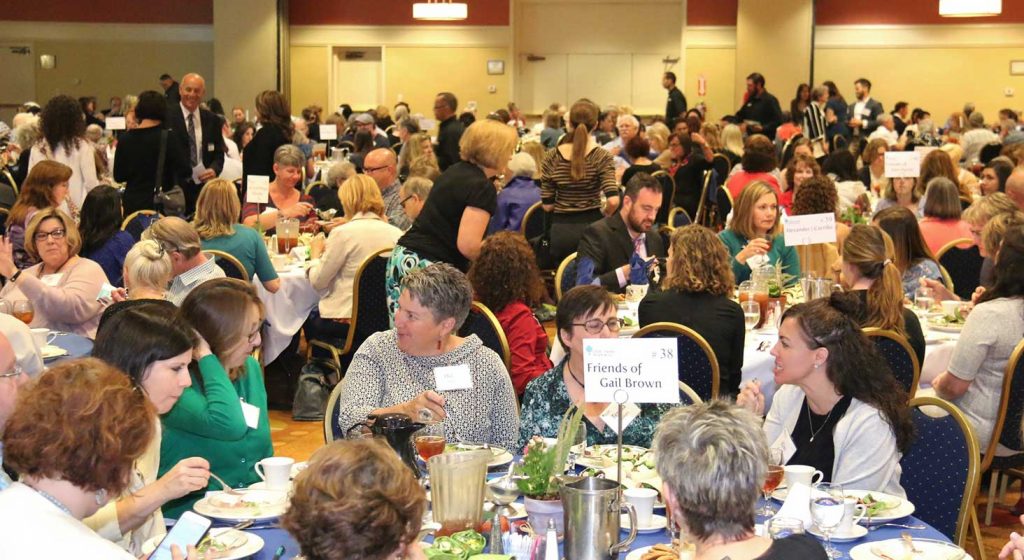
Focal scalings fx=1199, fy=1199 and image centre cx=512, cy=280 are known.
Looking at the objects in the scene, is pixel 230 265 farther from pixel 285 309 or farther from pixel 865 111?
pixel 865 111

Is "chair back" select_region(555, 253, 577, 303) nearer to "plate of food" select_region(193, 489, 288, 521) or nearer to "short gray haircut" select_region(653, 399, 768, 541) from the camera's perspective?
"plate of food" select_region(193, 489, 288, 521)

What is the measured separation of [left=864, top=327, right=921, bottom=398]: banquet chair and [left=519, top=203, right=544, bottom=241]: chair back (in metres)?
4.18

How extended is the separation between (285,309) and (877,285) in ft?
11.0

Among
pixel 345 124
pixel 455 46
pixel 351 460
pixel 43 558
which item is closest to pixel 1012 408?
pixel 351 460

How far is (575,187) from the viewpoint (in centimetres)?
762

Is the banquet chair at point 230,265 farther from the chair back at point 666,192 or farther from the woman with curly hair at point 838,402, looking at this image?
the chair back at point 666,192

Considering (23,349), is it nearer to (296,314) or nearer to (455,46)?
(296,314)

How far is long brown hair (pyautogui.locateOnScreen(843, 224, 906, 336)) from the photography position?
13.8 feet

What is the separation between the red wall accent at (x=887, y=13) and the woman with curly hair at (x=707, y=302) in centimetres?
1577

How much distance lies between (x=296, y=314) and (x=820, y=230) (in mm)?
2813

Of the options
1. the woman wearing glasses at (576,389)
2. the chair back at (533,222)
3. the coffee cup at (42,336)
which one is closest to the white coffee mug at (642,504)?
the woman wearing glasses at (576,389)

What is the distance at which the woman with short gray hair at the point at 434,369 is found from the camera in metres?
3.46

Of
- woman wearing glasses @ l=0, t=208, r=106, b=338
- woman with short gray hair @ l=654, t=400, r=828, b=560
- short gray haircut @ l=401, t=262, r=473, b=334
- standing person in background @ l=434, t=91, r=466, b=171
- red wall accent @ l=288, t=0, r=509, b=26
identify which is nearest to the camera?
woman with short gray hair @ l=654, t=400, r=828, b=560

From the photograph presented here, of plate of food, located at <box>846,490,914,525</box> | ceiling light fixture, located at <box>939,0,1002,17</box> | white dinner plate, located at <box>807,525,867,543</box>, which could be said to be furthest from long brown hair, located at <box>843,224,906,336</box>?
ceiling light fixture, located at <box>939,0,1002,17</box>
